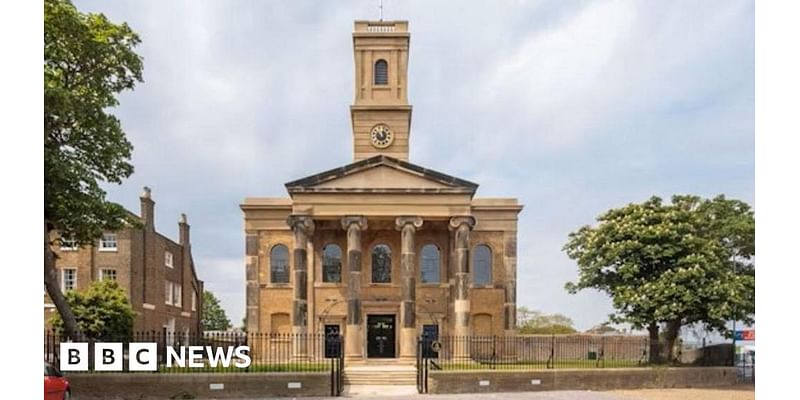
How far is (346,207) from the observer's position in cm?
4256

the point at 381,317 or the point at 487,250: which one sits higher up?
the point at 487,250

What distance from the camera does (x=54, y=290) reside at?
27.0 metres

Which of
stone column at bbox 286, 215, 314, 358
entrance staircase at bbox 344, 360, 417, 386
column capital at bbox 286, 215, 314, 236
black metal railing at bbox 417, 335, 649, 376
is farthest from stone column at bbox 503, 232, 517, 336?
entrance staircase at bbox 344, 360, 417, 386

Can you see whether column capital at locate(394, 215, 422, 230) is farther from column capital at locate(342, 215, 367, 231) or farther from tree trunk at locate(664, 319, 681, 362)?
tree trunk at locate(664, 319, 681, 362)

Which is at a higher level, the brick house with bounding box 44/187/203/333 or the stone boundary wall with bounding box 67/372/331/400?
the brick house with bounding box 44/187/203/333

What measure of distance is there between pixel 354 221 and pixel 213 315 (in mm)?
61964

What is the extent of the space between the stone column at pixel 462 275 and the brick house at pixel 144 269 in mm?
16475

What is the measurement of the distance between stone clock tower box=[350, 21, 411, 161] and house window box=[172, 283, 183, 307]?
55.6 ft

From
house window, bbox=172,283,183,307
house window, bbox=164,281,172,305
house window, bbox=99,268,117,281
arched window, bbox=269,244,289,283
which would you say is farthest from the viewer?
house window, bbox=172,283,183,307

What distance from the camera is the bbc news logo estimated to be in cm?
2591

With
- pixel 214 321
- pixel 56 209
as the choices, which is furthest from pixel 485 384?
pixel 214 321

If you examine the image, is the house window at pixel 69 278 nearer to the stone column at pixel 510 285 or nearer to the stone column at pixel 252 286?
the stone column at pixel 252 286

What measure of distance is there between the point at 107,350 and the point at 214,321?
7276cm

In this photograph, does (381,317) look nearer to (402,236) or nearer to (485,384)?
(402,236)
